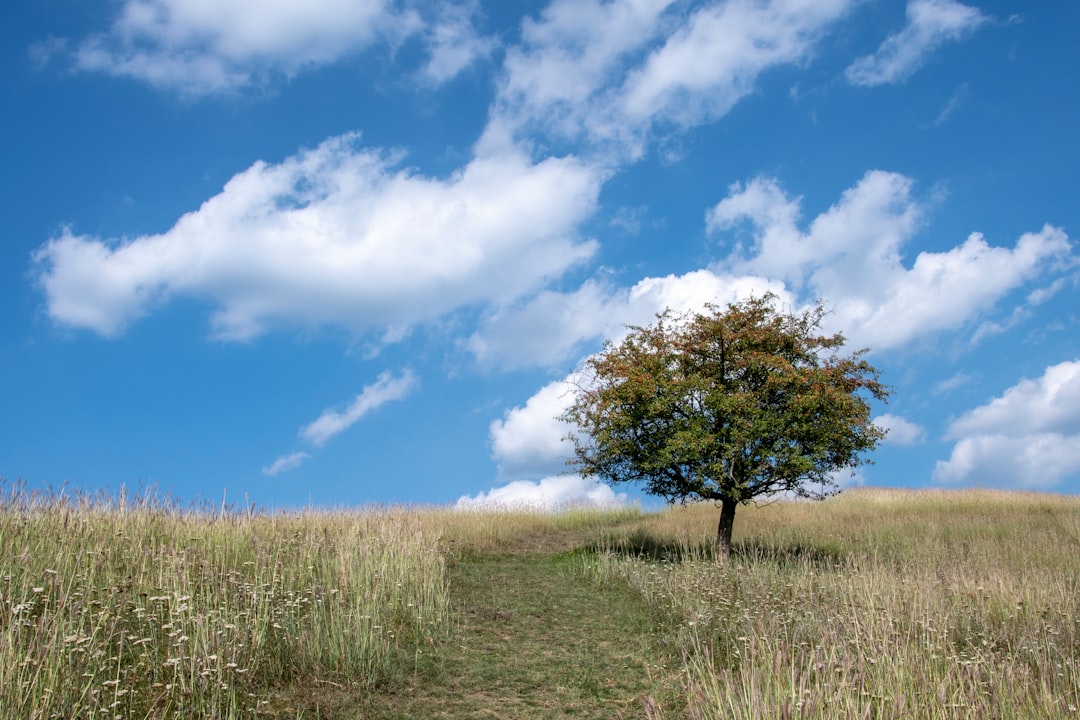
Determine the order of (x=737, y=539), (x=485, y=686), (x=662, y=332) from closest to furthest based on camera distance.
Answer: (x=485, y=686)
(x=662, y=332)
(x=737, y=539)

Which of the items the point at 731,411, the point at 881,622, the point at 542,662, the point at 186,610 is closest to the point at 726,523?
the point at 731,411

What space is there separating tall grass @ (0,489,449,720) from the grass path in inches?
22.5

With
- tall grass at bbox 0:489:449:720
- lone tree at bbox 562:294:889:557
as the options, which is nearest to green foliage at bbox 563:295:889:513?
lone tree at bbox 562:294:889:557

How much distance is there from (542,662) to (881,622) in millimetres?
4160

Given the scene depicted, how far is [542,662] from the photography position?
965 centimetres

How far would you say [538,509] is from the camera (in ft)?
96.8

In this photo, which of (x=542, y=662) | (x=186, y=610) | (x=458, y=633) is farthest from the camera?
(x=458, y=633)

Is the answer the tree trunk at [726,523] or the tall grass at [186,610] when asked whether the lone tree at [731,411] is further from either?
the tall grass at [186,610]

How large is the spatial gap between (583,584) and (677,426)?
16.2 feet

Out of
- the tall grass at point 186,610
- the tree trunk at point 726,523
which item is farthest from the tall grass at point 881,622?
the tall grass at point 186,610

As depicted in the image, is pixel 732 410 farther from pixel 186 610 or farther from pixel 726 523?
pixel 186 610

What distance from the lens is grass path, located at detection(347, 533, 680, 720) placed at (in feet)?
25.8

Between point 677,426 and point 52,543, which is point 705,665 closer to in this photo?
point 52,543

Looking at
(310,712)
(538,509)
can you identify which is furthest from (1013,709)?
(538,509)
